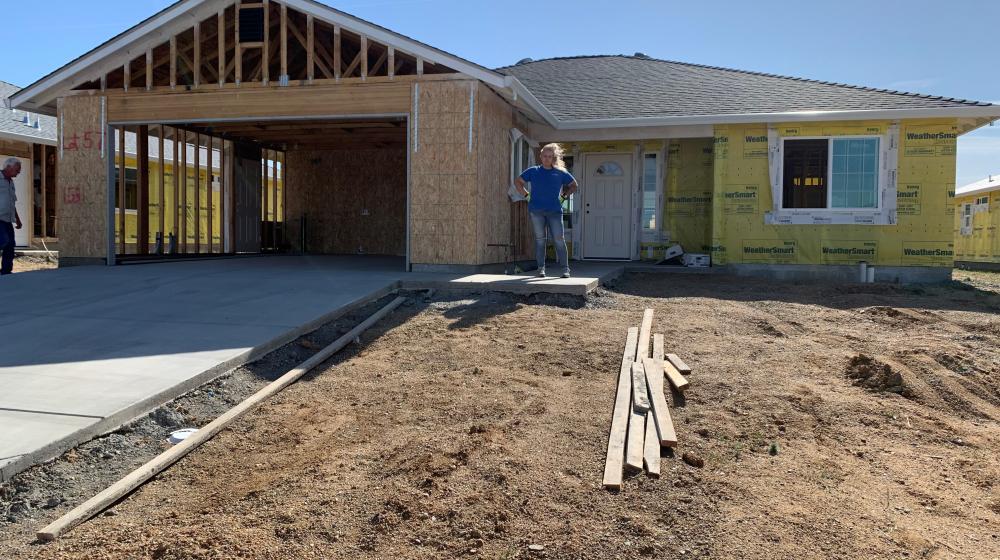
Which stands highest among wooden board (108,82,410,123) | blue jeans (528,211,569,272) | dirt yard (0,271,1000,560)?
wooden board (108,82,410,123)

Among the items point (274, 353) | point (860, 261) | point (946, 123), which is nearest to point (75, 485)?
point (274, 353)

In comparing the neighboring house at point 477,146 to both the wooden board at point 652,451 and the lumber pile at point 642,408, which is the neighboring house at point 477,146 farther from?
the wooden board at point 652,451

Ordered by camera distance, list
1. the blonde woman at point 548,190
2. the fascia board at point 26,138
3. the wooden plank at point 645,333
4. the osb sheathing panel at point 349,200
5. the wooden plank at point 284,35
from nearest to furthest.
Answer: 1. the wooden plank at point 645,333
2. the blonde woman at point 548,190
3. the wooden plank at point 284,35
4. the fascia board at point 26,138
5. the osb sheathing panel at point 349,200

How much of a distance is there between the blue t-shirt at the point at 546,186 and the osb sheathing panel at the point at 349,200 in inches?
348

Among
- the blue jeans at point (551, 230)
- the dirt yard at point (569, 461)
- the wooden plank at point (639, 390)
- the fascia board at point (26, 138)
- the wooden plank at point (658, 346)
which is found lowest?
the dirt yard at point (569, 461)

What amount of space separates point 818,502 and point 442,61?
7.88 meters

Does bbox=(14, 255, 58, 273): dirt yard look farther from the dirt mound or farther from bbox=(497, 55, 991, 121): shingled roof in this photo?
the dirt mound

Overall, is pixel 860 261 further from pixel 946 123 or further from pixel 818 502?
pixel 818 502

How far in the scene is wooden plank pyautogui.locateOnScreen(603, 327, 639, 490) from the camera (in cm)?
346

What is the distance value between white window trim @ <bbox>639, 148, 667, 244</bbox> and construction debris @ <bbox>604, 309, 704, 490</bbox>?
8.57 m

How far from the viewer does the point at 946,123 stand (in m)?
12.1

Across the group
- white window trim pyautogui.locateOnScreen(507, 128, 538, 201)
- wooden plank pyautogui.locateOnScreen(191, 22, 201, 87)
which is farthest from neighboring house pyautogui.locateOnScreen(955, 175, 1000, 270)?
wooden plank pyautogui.locateOnScreen(191, 22, 201, 87)

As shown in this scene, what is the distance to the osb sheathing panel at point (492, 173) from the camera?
9.84m

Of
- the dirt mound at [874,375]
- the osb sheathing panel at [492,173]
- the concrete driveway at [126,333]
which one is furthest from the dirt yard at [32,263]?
the dirt mound at [874,375]
